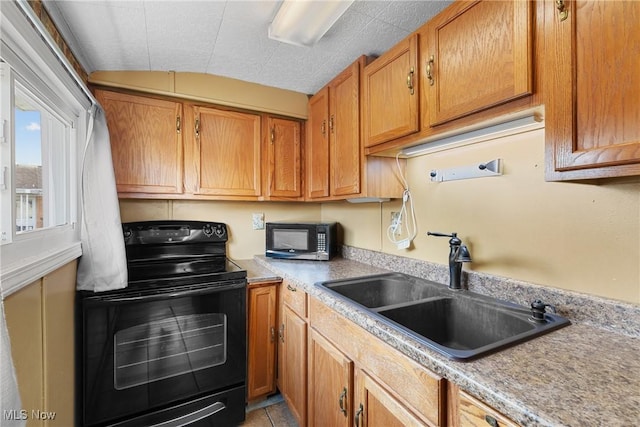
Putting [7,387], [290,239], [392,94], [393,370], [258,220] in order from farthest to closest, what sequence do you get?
1. [258,220]
2. [290,239]
3. [392,94]
4. [393,370]
5. [7,387]

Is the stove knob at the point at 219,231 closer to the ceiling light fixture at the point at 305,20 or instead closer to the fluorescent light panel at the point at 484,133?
the ceiling light fixture at the point at 305,20

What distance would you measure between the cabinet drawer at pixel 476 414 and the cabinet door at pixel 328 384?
0.49m

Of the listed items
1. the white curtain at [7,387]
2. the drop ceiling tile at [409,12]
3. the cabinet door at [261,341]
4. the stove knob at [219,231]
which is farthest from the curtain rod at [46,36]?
the cabinet door at [261,341]

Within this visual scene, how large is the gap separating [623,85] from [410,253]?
1137 millimetres

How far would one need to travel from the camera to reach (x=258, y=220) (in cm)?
238

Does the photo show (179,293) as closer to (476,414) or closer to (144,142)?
(144,142)

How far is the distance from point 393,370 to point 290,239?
4.53 ft

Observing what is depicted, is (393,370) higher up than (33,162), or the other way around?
(33,162)

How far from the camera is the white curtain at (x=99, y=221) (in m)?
1.39

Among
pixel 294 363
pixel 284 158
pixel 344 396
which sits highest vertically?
pixel 284 158

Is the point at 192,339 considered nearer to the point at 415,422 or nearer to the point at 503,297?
the point at 415,422

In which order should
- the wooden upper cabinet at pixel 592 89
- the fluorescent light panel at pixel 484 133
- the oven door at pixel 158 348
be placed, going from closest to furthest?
1. the wooden upper cabinet at pixel 592 89
2. the fluorescent light panel at pixel 484 133
3. the oven door at pixel 158 348

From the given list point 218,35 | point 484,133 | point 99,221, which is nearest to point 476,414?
point 484,133

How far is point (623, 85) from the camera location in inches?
26.3
